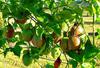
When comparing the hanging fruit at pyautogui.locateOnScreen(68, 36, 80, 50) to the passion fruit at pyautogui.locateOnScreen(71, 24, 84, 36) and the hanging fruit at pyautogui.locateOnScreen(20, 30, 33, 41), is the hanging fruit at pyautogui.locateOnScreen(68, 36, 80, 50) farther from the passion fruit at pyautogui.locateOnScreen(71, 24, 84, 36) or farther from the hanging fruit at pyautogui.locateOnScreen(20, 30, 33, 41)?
the hanging fruit at pyautogui.locateOnScreen(20, 30, 33, 41)

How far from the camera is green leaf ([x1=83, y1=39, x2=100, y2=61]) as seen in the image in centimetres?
179

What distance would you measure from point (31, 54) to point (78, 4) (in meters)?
0.46

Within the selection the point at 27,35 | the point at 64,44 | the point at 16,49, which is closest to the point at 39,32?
the point at 27,35

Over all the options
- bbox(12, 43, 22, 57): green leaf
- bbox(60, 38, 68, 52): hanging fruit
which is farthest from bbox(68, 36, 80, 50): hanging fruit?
bbox(12, 43, 22, 57): green leaf

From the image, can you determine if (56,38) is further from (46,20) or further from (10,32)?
(10,32)

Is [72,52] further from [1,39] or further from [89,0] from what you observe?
[1,39]

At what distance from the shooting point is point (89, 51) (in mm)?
1801

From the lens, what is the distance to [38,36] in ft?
6.16

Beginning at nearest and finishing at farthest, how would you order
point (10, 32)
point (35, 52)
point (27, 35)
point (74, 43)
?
point (74, 43) → point (27, 35) → point (35, 52) → point (10, 32)

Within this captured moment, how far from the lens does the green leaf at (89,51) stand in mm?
1792

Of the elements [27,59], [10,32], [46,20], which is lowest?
[27,59]

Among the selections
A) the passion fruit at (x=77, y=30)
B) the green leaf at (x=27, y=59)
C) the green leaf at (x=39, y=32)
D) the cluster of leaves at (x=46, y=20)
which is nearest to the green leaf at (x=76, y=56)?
the cluster of leaves at (x=46, y=20)

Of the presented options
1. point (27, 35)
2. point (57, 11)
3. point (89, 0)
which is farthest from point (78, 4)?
point (27, 35)

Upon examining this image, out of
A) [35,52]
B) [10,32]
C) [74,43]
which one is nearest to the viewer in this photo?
[74,43]
